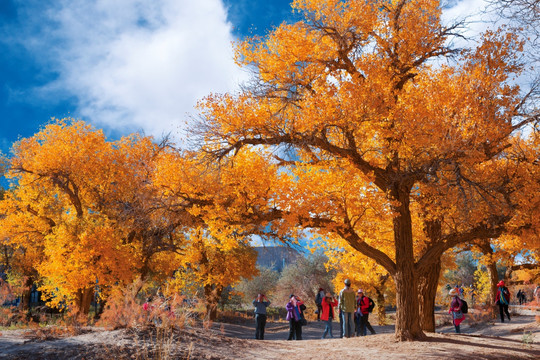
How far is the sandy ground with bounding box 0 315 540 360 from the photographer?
351 inches

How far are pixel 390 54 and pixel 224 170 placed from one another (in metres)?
6.19

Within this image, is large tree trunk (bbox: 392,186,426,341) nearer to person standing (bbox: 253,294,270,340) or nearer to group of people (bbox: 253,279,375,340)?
group of people (bbox: 253,279,375,340)

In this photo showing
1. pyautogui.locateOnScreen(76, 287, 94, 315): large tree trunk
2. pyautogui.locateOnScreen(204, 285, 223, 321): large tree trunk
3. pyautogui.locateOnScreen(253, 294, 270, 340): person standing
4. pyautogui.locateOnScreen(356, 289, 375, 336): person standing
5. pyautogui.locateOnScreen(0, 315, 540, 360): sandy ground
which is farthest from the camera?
pyautogui.locateOnScreen(76, 287, 94, 315): large tree trunk

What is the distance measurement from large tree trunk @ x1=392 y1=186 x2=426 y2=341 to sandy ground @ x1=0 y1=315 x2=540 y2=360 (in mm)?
476

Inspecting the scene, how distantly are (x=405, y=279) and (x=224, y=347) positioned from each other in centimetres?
570

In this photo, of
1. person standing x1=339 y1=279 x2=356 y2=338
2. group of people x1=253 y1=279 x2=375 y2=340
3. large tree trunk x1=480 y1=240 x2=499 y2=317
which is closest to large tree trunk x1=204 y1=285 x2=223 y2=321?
group of people x1=253 y1=279 x2=375 y2=340

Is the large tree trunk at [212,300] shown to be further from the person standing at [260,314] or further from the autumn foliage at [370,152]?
the autumn foliage at [370,152]

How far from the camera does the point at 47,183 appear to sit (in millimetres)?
26438

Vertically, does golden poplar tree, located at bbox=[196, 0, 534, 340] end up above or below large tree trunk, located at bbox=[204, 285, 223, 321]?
above

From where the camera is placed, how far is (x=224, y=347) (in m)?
10.4

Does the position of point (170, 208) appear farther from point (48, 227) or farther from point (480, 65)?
point (48, 227)

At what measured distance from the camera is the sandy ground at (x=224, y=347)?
29.3 ft

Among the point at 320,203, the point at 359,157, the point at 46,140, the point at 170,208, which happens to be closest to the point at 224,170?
the point at 170,208

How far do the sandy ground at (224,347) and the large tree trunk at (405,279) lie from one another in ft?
1.56
